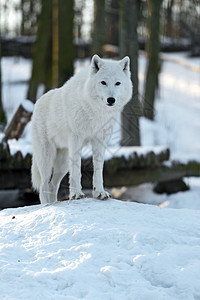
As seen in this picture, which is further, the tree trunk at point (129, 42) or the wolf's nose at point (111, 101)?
the tree trunk at point (129, 42)

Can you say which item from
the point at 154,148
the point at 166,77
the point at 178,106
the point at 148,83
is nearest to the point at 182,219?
the point at 154,148

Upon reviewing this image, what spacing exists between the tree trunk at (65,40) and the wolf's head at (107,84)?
5.25 metres

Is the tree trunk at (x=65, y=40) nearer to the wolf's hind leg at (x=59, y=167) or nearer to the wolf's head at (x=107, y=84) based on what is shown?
the wolf's hind leg at (x=59, y=167)

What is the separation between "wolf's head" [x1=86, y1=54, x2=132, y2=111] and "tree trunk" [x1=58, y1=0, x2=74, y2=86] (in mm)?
5249

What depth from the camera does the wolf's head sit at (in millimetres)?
4105

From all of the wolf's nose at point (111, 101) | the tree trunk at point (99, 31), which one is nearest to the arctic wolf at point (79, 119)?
the wolf's nose at point (111, 101)

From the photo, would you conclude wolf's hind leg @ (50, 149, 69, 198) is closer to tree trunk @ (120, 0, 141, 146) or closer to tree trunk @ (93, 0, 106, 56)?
tree trunk @ (120, 0, 141, 146)

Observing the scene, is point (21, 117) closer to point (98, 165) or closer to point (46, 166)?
point (46, 166)

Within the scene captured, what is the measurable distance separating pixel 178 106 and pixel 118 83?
12.8m

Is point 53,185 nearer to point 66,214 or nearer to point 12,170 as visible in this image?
point 66,214

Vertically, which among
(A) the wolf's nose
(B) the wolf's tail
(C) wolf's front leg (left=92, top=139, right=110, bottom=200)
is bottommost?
(B) the wolf's tail

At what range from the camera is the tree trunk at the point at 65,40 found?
949 centimetres

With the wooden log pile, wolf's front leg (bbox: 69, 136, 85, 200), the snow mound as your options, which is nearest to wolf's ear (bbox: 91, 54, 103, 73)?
wolf's front leg (bbox: 69, 136, 85, 200)

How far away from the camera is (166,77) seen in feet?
68.2
